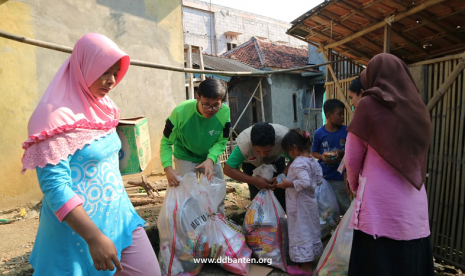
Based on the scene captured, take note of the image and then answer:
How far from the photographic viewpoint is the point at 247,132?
3.18m

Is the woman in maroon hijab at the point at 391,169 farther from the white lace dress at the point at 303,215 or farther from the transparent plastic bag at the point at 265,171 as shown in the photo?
the transparent plastic bag at the point at 265,171

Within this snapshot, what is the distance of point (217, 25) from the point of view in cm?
2089

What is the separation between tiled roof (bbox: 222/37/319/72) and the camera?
49.8 ft

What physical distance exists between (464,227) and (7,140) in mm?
6159

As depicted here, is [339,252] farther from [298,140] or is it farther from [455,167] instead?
[455,167]

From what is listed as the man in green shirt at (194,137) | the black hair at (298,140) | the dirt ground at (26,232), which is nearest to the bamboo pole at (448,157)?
the dirt ground at (26,232)

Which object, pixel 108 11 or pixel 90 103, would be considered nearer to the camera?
pixel 90 103

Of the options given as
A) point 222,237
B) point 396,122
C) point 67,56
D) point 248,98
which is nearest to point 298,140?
point 222,237

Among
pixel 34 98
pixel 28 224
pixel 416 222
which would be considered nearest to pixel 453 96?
pixel 416 222

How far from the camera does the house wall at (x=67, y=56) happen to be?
5.02 metres

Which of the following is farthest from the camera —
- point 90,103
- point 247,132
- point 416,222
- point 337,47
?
point 337,47

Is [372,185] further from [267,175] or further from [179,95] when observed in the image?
[179,95]

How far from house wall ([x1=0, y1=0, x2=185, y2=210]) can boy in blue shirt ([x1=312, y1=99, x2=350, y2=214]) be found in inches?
164
